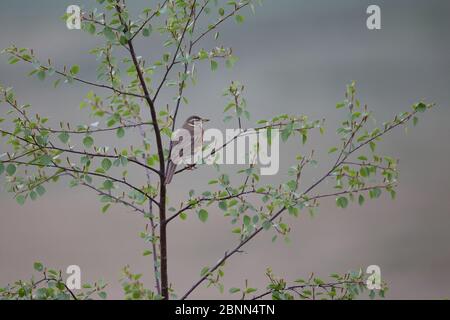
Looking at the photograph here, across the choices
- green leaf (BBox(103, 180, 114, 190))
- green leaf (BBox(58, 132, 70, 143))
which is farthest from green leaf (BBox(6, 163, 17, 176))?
green leaf (BBox(103, 180, 114, 190))

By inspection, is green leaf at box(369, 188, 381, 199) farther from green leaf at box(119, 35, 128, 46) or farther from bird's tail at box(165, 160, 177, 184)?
green leaf at box(119, 35, 128, 46)

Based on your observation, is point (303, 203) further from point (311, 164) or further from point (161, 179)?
point (161, 179)

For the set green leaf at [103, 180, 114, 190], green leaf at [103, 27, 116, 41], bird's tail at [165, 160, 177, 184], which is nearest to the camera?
green leaf at [103, 27, 116, 41]

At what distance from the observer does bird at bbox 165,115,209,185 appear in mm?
1941

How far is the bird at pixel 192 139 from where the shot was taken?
6.37 ft

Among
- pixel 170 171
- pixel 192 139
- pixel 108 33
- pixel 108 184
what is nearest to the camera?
pixel 108 33

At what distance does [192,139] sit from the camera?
221cm

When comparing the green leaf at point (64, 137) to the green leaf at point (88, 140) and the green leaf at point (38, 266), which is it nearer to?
the green leaf at point (88, 140)

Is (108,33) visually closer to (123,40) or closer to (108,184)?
(123,40)

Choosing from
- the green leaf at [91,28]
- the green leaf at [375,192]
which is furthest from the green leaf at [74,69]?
the green leaf at [375,192]

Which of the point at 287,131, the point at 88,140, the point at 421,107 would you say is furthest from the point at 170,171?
the point at 421,107

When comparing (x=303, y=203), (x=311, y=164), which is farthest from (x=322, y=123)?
(x=303, y=203)

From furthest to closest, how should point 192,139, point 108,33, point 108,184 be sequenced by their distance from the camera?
point 192,139, point 108,184, point 108,33
